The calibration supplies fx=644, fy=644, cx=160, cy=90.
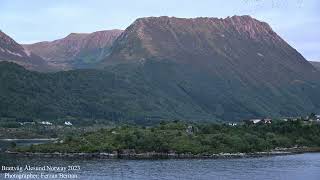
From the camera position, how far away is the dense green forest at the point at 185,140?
545 feet

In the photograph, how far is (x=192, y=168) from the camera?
435ft

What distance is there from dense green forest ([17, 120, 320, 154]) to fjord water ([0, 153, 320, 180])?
43.9ft

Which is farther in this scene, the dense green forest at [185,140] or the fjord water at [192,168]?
the dense green forest at [185,140]

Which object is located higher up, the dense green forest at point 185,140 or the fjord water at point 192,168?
the dense green forest at point 185,140

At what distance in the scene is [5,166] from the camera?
132250 mm

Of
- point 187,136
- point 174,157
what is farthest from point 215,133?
point 174,157

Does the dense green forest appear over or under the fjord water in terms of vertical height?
over

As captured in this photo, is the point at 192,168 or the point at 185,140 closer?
the point at 192,168

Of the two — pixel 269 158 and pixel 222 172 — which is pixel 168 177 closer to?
pixel 222 172

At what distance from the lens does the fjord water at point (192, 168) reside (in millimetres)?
120062

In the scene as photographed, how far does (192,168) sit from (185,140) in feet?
120

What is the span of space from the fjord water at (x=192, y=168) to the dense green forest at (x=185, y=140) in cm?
1339

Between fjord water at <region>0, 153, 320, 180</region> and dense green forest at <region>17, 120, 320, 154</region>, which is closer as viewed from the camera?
fjord water at <region>0, 153, 320, 180</region>

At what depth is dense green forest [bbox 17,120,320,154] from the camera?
166000 mm
